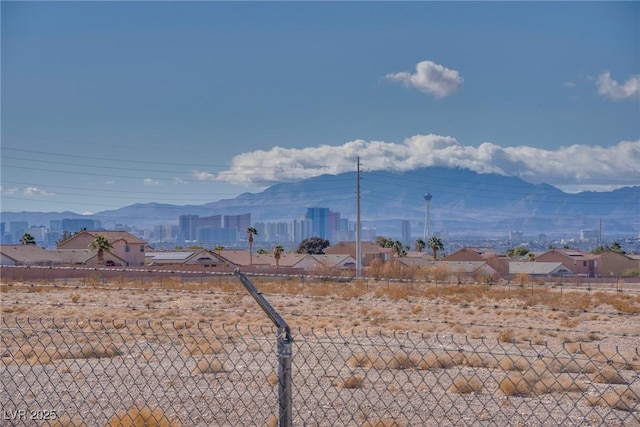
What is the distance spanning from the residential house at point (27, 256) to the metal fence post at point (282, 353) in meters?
81.0

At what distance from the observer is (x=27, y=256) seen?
Result: 8744cm

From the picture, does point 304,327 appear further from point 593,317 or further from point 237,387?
point 593,317

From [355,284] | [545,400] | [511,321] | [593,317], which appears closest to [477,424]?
[545,400]

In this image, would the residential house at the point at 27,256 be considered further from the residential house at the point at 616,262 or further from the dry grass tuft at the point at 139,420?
the dry grass tuft at the point at 139,420

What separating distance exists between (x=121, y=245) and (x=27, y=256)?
40.9ft

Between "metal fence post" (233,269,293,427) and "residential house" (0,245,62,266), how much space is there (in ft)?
266

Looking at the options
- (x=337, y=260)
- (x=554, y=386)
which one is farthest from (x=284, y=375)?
(x=337, y=260)

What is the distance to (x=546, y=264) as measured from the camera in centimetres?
9769

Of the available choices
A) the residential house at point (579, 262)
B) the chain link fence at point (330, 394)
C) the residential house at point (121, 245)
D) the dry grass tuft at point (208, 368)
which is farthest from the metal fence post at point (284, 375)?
the residential house at point (579, 262)

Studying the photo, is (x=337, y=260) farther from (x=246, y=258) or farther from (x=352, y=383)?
(x=352, y=383)

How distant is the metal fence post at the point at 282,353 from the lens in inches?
258

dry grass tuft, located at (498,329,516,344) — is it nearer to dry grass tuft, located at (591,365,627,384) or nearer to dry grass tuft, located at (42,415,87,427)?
dry grass tuft, located at (591,365,627,384)

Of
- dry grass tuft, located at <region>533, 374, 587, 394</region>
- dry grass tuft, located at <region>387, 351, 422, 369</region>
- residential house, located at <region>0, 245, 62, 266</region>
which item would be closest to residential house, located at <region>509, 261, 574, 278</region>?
residential house, located at <region>0, 245, 62, 266</region>

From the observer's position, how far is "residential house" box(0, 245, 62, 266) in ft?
276
